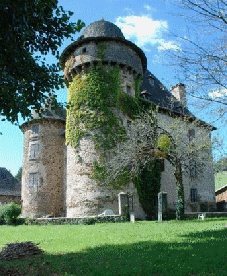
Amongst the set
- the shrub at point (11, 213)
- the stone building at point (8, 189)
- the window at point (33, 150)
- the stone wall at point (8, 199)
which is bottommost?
the shrub at point (11, 213)

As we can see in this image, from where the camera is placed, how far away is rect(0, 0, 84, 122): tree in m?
7.77

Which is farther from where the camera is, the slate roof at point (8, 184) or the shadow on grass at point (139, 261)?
the slate roof at point (8, 184)

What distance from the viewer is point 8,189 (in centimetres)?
3319

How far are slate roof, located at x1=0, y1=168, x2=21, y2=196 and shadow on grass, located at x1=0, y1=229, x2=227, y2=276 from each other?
90.4 ft

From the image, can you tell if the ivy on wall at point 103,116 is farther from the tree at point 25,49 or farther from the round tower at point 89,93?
the tree at point 25,49

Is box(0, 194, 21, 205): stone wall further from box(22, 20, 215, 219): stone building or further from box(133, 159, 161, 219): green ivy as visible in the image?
box(133, 159, 161, 219): green ivy

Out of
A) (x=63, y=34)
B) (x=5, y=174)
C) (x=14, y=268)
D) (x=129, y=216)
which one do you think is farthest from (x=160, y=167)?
(x=5, y=174)

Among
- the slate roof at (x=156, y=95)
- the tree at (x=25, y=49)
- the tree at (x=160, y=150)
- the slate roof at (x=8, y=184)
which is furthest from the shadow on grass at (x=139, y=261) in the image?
the slate roof at (x=8, y=184)

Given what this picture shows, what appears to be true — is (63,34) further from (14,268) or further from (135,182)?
(135,182)

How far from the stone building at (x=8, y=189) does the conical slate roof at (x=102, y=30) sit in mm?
19720

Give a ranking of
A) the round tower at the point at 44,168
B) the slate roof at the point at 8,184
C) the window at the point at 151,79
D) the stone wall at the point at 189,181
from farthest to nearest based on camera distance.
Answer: the slate roof at the point at 8,184, the window at the point at 151,79, the round tower at the point at 44,168, the stone wall at the point at 189,181

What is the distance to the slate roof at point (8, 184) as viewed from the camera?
108 feet

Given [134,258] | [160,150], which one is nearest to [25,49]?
[134,258]

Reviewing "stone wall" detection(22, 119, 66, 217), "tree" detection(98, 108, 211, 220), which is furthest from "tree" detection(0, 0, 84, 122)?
"stone wall" detection(22, 119, 66, 217)
